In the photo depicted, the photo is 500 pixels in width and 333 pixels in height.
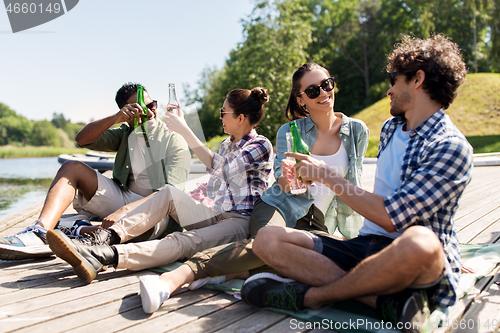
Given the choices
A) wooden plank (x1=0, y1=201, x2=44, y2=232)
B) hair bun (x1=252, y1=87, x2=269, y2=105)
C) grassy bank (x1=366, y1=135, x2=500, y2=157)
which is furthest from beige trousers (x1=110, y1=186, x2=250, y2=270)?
grassy bank (x1=366, y1=135, x2=500, y2=157)

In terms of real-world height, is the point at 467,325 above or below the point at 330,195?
below

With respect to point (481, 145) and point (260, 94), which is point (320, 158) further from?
point (481, 145)

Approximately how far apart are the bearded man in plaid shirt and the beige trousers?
0.66 m

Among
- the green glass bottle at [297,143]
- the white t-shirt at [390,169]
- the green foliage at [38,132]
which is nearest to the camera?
the white t-shirt at [390,169]

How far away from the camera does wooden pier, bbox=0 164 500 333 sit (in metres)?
1.75

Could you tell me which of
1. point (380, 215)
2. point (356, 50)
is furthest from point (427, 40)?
point (356, 50)

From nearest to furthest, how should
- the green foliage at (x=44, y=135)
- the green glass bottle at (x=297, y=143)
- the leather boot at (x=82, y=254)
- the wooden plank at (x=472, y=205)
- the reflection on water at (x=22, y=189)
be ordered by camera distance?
the leather boot at (x=82, y=254)
the green glass bottle at (x=297, y=143)
the wooden plank at (x=472, y=205)
the reflection on water at (x=22, y=189)
the green foliage at (x=44, y=135)

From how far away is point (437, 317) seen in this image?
1732mm

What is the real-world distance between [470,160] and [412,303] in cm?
68

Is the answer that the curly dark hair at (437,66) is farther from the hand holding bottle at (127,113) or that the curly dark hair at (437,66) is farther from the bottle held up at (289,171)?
the hand holding bottle at (127,113)

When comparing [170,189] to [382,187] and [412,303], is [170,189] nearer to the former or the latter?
[382,187]

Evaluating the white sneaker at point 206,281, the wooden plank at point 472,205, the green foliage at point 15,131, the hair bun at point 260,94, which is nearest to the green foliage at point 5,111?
the green foliage at point 15,131

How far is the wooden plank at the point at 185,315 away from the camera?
1742mm

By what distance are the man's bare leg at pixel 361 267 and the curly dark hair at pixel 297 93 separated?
137cm
